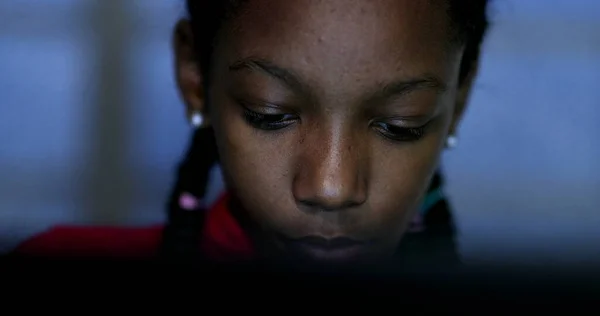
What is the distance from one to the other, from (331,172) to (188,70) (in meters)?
0.28

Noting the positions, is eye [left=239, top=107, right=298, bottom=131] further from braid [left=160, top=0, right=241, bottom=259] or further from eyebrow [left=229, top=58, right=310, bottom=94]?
braid [left=160, top=0, right=241, bottom=259]

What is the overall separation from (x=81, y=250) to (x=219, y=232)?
659 millimetres

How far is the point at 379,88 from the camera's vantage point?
651 mm

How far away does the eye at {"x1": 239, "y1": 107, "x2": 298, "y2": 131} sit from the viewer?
666mm

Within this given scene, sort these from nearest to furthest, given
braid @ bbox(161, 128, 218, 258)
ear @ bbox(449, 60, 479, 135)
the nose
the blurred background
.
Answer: the nose, ear @ bbox(449, 60, 479, 135), braid @ bbox(161, 128, 218, 258), the blurred background

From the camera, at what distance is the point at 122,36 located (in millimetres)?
1665

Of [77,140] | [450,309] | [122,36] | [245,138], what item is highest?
[122,36]

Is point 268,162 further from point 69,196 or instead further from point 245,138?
point 69,196

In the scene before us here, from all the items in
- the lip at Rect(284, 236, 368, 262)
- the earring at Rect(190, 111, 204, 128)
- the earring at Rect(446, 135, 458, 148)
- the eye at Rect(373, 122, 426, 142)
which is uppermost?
the earring at Rect(190, 111, 204, 128)

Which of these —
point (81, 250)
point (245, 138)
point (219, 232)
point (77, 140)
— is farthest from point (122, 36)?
point (81, 250)

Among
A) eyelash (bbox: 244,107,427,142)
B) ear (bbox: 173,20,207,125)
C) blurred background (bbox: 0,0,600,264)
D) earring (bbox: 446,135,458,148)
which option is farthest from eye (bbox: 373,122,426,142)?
blurred background (bbox: 0,0,600,264)

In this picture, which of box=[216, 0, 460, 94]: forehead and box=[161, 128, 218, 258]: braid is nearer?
box=[216, 0, 460, 94]: forehead

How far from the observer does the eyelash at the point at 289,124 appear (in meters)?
0.67

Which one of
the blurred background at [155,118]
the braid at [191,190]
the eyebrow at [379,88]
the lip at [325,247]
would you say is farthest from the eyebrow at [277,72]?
the blurred background at [155,118]
